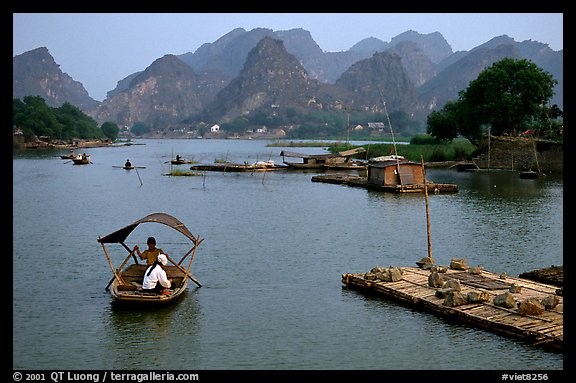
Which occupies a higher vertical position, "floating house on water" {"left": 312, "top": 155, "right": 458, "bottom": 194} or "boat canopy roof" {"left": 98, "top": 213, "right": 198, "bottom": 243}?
"floating house on water" {"left": 312, "top": 155, "right": 458, "bottom": 194}

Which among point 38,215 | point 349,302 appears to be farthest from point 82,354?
point 38,215

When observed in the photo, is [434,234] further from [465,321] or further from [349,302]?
[465,321]

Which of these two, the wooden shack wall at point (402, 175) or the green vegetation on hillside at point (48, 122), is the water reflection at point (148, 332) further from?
the green vegetation on hillside at point (48, 122)

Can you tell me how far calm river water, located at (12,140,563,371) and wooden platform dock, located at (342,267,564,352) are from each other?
10.4 inches

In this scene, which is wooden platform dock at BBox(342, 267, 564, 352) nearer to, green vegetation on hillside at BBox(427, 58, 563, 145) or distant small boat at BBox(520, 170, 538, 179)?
distant small boat at BBox(520, 170, 538, 179)

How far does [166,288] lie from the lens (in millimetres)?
15984

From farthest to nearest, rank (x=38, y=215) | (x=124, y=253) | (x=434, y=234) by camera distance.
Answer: (x=38, y=215) → (x=434, y=234) → (x=124, y=253)

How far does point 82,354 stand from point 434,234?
701 inches

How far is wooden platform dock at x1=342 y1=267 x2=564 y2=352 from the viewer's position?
13109 mm

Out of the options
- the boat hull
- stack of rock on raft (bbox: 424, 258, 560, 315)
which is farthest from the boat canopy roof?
stack of rock on raft (bbox: 424, 258, 560, 315)

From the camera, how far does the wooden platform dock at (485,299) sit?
13109 millimetres

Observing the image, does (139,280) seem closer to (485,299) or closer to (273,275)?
(273,275)

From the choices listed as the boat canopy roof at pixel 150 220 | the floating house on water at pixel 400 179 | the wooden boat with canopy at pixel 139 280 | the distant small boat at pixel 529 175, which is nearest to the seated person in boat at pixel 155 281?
the wooden boat with canopy at pixel 139 280
